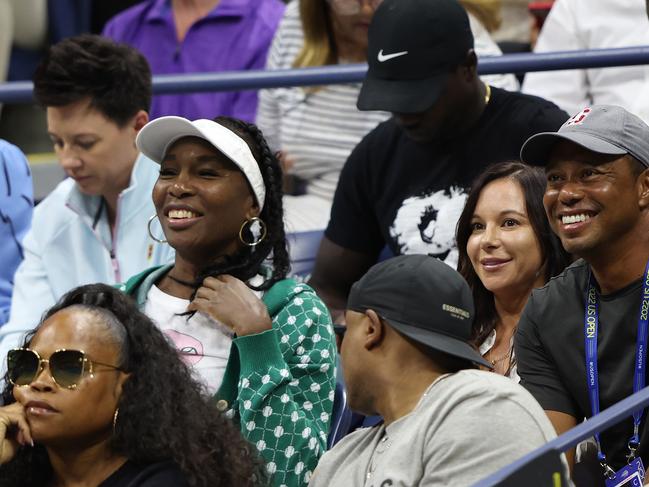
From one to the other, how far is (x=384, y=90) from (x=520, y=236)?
2.53ft

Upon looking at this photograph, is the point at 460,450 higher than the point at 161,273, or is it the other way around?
the point at 460,450

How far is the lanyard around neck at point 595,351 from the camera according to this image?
11.4ft

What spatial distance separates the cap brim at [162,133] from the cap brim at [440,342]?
3.87ft

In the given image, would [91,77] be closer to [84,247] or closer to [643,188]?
[84,247]

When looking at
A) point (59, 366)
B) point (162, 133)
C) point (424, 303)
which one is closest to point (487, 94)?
point (162, 133)

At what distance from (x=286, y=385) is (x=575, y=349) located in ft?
2.40

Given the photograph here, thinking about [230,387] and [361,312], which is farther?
[230,387]

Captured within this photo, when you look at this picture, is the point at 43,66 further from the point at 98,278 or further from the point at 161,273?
the point at 161,273

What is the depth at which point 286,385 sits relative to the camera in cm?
378

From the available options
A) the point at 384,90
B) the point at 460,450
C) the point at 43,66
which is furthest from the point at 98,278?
the point at 460,450

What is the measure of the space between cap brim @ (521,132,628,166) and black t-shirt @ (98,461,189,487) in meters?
1.18

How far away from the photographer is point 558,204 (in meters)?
3.71

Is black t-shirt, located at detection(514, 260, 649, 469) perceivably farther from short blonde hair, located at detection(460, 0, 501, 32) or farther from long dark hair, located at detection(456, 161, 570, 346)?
short blonde hair, located at detection(460, 0, 501, 32)

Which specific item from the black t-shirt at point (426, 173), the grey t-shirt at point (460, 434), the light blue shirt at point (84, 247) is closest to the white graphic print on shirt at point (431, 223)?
the black t-shirt at point (426, 173)
